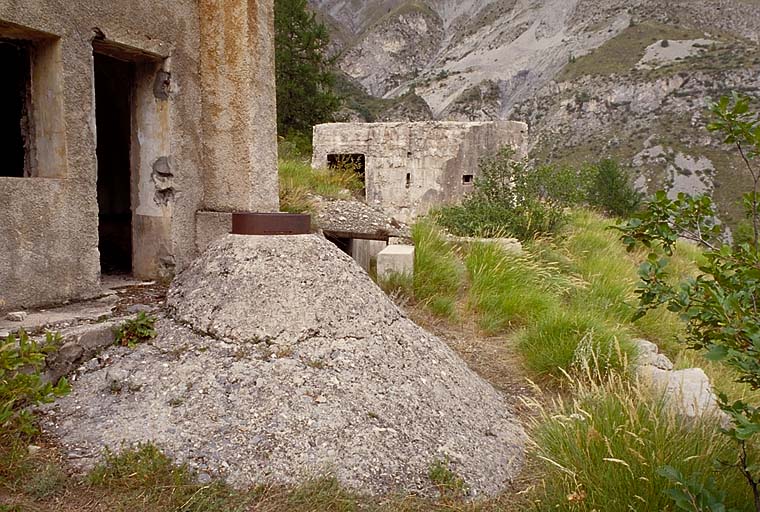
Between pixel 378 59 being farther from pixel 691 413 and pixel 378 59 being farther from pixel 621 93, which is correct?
pixel 691 413

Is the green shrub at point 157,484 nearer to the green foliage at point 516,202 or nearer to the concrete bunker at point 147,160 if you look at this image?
the concrete bunker at point 147,160

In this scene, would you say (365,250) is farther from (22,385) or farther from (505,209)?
(22,385)

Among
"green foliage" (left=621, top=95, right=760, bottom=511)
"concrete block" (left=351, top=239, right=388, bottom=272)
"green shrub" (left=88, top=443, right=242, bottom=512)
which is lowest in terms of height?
"green shrub" (left=88, top=443, right=242, bottom=512)

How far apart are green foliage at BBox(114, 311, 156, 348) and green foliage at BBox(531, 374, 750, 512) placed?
2066 mm

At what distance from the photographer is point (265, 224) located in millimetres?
3525

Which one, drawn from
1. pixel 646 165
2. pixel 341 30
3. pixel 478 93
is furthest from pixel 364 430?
pixel 341 30

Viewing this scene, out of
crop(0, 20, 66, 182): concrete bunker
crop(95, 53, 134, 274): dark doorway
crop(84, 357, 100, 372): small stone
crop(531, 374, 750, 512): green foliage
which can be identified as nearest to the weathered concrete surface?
crop(531, 374, 750, 512): green foliage

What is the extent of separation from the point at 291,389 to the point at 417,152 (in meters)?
8.40

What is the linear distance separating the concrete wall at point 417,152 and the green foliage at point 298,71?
865 centimetres

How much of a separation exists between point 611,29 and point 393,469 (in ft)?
234

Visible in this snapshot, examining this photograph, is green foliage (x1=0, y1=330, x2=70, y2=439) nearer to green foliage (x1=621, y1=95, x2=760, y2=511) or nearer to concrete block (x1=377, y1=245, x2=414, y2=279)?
green foliage (x1=621, y1=95, x2=760, y2=511)

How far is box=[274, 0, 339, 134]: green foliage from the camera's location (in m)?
19.2

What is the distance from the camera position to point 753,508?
6.48ft

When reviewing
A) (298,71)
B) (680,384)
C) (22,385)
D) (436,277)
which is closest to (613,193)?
(298,71)
